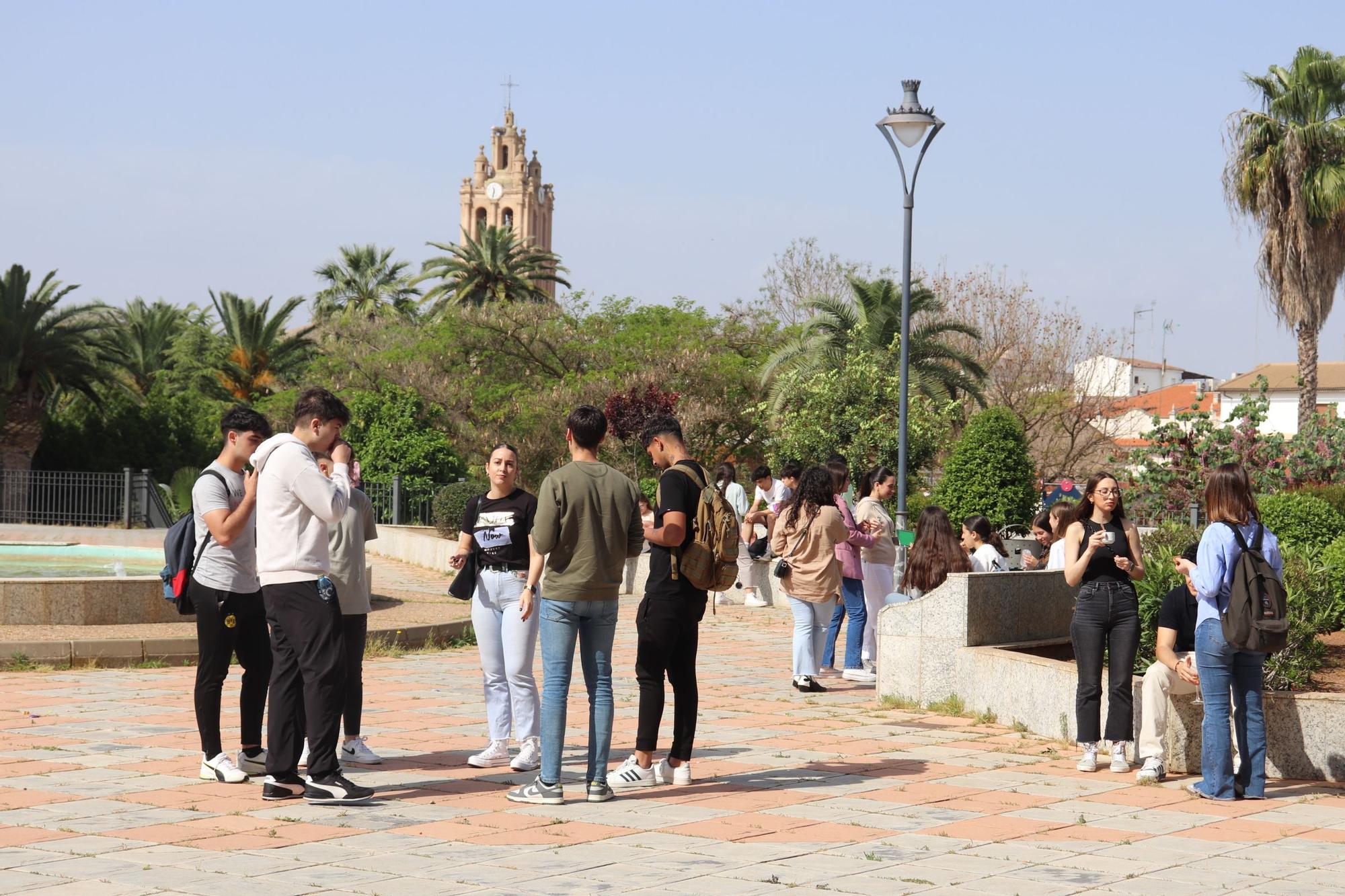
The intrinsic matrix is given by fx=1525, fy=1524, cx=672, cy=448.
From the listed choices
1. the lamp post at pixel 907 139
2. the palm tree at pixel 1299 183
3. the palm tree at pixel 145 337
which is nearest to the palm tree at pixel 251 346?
the palm tree at pixel 145 337

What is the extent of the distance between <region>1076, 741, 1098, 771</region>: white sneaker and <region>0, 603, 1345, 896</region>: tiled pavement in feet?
0.28

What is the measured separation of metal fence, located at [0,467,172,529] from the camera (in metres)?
32.3

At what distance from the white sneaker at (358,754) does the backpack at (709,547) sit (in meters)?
1.97

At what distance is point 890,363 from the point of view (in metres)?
34.2

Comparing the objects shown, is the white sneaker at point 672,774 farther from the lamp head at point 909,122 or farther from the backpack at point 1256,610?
the lamp head at point 909,122

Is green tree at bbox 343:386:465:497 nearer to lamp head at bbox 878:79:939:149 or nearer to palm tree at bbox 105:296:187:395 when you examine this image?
lamp head at bbox 878:79:939:149

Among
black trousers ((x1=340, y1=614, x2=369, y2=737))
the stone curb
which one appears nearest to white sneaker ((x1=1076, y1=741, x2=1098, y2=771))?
black trousers ((x1=340, y1=614, x2=369, y2=737))

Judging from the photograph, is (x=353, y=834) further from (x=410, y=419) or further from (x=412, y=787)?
(x=410, y=419)

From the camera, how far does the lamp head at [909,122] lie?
642 inches

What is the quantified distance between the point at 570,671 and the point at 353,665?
171 centimetres

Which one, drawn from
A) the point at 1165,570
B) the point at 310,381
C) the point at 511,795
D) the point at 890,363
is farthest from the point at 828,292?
the point at 511,795

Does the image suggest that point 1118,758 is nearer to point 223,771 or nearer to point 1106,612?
point 1106,612

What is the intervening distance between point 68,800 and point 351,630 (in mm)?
1555

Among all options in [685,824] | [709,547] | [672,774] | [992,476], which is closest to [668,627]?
[709,547]
